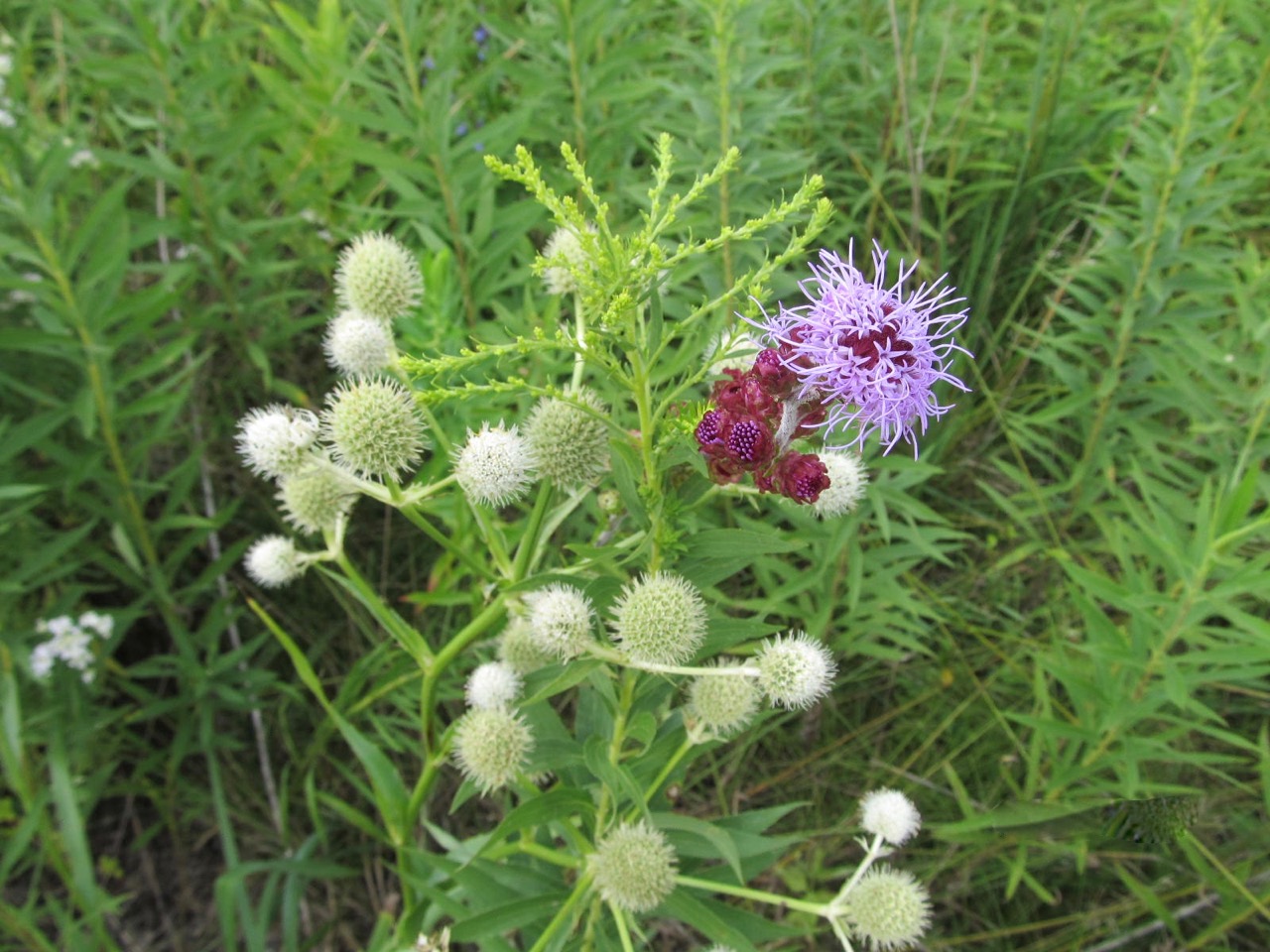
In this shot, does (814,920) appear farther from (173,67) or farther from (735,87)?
(173,67)

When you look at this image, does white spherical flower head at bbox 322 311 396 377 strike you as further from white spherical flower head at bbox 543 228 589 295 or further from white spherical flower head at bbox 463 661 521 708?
white spherical flower head at bbox 463 661 521 708

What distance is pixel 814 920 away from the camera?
8.84 feet

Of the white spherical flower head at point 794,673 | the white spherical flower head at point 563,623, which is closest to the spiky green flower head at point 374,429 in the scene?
the white spherical flower head at point 563,623

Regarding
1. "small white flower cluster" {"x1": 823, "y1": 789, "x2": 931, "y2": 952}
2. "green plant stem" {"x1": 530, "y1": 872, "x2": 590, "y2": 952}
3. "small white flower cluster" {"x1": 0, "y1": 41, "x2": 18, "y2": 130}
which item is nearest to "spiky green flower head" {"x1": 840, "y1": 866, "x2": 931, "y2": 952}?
"small white flower cluster" {"x1": 823, "y1": 789, "x2": 931, "y2": 952}

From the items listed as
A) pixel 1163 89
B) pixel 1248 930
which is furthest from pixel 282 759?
pixel 1163 89

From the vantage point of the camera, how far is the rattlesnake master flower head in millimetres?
1540

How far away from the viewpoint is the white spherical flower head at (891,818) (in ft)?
6.24

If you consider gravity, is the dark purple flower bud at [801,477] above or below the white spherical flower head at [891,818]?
above

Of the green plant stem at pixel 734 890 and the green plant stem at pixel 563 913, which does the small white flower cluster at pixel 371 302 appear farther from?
the green plant stem at pixel 734 890

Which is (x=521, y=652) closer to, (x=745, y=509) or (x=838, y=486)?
(x=838, y=486)

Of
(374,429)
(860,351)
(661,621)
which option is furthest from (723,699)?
(374,429)

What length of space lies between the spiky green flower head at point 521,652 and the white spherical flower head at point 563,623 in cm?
22

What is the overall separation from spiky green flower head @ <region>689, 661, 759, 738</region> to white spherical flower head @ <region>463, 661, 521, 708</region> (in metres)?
0.36

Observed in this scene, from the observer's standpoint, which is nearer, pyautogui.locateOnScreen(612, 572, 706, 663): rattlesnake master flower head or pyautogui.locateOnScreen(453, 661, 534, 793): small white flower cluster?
pyautogui.locateOnScreen(612, 572, 706, 663): rattlesnake master flower head
